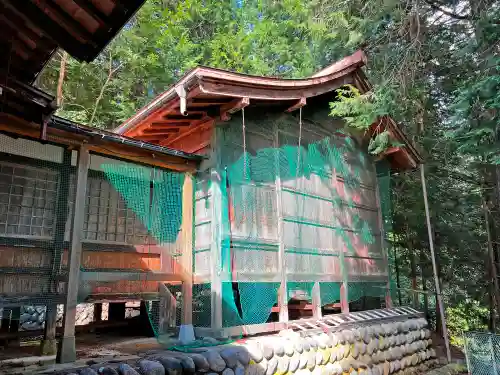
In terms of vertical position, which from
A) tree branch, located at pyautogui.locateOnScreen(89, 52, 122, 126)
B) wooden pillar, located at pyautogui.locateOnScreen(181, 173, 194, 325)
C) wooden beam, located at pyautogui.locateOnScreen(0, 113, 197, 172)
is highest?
tree branch, located at pyautogui.locateOnScreen(89, 52, 122, 126)

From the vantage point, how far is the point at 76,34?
347cm

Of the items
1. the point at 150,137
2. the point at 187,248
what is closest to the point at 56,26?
the point at 187,248

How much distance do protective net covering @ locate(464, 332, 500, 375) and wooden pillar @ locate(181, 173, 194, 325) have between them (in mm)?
6341

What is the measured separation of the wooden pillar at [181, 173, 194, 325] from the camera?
6586 millimetres

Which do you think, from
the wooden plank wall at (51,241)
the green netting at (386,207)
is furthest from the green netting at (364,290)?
the wooden plank wall at (51,241)

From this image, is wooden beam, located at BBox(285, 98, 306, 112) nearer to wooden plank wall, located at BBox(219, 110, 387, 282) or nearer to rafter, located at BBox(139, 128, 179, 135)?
wooden plank wall, located at BBox(219, 110, 387, 282)

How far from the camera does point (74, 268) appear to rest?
5.55 meters

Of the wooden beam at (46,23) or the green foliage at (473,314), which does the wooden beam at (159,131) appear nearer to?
the wooden beam at (46,23)

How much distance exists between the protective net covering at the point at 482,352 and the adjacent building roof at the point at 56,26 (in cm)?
914

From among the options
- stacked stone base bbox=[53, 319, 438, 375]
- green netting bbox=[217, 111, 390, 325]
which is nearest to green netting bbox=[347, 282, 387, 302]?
green netting bbox=[217, 111, 390, 325]

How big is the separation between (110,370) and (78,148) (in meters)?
3.31

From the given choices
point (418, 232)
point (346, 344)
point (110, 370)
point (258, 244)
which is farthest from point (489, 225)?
point (110, 370)

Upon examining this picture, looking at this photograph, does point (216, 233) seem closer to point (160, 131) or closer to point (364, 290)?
point (160, 131)

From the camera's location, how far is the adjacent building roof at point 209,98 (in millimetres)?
6324
